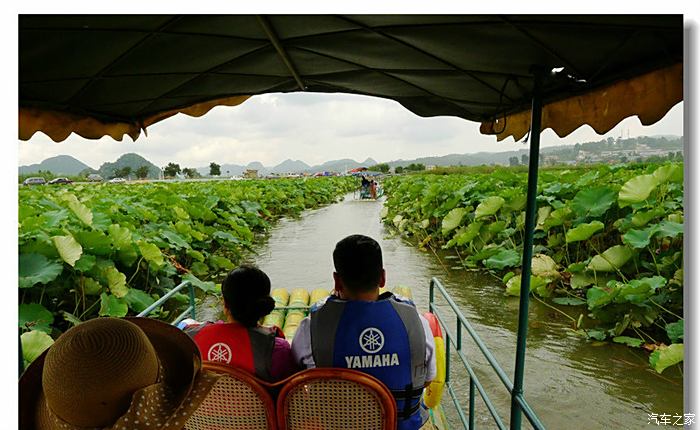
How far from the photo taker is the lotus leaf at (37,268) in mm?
4270

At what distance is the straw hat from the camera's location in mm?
960

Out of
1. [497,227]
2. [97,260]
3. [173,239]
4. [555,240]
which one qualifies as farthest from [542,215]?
[97,260]

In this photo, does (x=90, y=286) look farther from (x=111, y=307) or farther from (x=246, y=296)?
(x=246, y=296)

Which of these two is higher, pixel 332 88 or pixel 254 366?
pixel 332 88

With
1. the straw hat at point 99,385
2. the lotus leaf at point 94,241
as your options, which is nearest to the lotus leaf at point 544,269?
the lotus leaf at point 94,241

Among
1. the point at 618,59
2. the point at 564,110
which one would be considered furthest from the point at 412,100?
the point at 618,59

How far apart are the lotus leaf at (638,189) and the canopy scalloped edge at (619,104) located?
364 cm

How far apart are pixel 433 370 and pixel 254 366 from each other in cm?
71

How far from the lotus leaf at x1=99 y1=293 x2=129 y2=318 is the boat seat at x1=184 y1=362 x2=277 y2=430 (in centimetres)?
356

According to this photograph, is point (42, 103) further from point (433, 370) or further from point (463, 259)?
point (463, 259)

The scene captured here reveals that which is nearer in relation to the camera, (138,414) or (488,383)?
(138,414)

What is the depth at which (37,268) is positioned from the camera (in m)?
4.44

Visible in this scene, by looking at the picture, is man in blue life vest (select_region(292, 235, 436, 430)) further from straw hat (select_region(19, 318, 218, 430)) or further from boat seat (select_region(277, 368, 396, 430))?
straw hat (select_region(19, 318, 218, 430))

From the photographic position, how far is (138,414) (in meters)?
1.00
